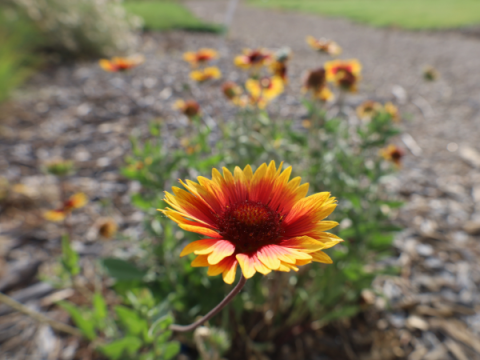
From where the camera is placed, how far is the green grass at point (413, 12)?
1031 cm

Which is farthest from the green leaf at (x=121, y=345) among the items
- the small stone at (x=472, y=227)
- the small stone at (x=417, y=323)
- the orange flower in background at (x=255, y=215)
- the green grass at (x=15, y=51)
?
the green grass at (x=15, y=51)

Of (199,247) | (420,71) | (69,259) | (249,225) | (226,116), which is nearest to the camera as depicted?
(199,247)

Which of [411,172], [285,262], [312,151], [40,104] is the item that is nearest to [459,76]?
[411,172]

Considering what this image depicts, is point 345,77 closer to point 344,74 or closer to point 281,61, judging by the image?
point 344,74

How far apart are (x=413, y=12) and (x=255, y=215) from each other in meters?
14.7

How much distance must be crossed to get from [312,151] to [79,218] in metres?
1.34

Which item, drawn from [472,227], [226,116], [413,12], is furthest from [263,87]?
[413,12]

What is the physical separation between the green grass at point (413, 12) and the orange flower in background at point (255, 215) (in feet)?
36.5

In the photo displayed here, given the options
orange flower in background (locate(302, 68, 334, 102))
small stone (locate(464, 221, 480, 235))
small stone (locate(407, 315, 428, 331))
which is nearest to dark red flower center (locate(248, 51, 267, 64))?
orange flower in background (locate(302, 68, 334, 102))

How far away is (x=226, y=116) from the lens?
9.43 ft

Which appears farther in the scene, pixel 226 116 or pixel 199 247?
pixel 226 116

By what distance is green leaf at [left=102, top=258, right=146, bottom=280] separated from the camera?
1.16m

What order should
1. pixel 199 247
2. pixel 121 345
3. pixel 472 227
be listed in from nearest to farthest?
1. pixel 199 247
2. pixel 121 345
3. pixel 472 227

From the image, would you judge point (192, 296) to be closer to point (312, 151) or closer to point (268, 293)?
point (268, 293)
